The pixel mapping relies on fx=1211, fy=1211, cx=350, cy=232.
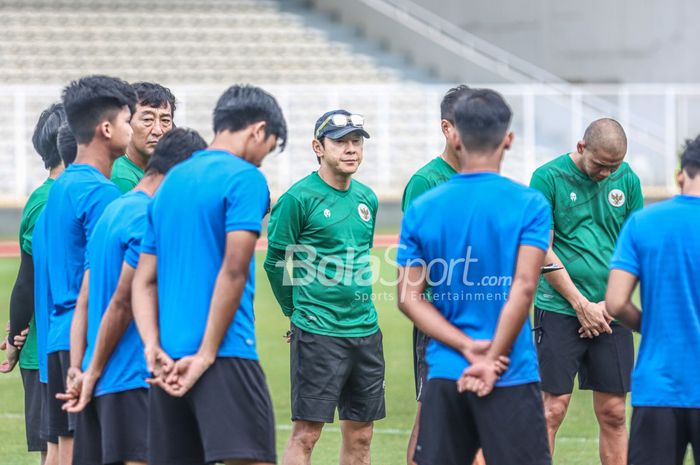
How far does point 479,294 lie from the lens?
4625 mm

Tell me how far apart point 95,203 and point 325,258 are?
1.78 meters

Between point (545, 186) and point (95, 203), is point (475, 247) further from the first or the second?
point (545, 186)

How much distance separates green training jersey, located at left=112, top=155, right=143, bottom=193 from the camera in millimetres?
6113

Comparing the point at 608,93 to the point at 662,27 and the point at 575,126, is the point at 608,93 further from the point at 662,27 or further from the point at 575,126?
the point at 662,27

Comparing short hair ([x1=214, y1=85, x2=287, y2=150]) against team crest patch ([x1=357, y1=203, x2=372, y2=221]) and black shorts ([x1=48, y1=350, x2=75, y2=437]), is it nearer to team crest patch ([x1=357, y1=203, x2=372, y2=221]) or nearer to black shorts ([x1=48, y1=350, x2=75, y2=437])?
black shorts ([x1=48, y1=350, x2=75, y2=437])

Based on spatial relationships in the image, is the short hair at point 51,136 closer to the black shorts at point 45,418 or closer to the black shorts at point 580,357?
the black shorts at point 45,418

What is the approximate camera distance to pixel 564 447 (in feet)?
26.4

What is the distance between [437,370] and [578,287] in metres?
2.38

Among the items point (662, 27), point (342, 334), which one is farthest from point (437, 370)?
point (662, 27)

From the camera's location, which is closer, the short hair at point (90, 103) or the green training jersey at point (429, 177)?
the short hair at point (90, 103)

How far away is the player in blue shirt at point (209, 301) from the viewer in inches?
177

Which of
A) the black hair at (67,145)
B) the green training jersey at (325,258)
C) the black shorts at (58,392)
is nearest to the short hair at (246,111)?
the black hair at (67,145)

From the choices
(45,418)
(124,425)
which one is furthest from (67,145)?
(124,425)

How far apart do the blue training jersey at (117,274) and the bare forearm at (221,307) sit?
48cm
